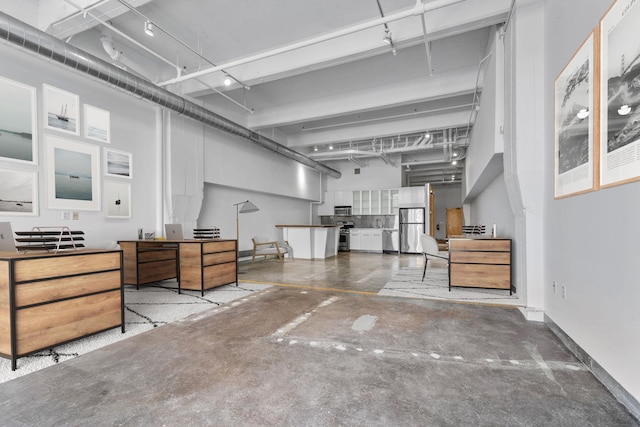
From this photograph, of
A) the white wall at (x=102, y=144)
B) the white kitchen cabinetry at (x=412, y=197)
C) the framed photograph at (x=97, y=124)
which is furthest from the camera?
the white kitchen cabinetry at (x=412, y=197)

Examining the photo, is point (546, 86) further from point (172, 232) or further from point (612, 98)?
point (172, 232)

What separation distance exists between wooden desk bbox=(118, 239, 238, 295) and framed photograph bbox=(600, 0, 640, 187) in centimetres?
460

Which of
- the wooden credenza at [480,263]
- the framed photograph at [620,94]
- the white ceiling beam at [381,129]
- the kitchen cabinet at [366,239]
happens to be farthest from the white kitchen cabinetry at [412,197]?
the framed photograph at [620,94]

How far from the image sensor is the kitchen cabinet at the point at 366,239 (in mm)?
11289

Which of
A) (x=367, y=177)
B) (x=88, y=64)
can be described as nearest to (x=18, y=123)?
(x=88, y=64)


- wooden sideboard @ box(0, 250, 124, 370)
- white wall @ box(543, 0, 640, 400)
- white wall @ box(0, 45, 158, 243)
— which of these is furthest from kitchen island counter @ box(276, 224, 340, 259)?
white wall @ box(543, 0, 640, 400)

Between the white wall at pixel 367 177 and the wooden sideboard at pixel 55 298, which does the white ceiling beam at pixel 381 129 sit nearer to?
the white wall at pixel 367 177

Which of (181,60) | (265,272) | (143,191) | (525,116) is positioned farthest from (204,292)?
(525,116)

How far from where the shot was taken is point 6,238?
8.87 feet

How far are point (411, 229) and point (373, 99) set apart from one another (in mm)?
6097

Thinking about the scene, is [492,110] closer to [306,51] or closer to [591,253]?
[591,253]

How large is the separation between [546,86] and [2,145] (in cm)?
682

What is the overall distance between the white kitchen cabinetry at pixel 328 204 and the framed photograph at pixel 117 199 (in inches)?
329

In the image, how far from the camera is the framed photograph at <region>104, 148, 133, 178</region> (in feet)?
16.9
